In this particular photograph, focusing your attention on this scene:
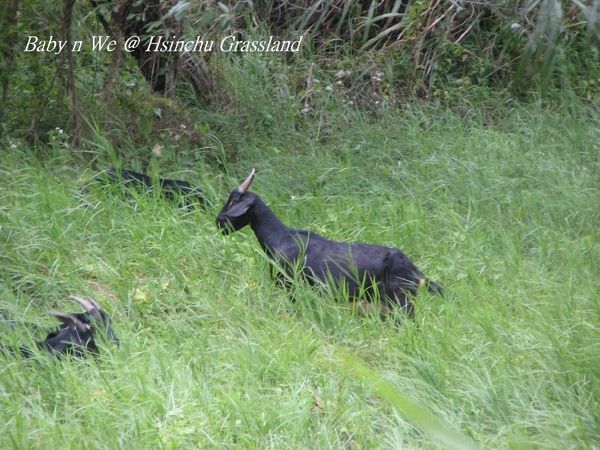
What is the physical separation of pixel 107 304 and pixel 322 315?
1.24 m

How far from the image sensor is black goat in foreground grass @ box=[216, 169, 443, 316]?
4.35 meters

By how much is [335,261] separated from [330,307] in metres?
0.28

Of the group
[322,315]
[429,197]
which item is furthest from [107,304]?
[429,197]

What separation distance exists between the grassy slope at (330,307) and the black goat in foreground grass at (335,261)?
15cm

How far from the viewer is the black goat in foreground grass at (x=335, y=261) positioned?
435 cm

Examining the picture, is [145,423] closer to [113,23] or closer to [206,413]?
[206,413]

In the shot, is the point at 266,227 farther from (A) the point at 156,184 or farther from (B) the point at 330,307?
(A) the point at 156,184

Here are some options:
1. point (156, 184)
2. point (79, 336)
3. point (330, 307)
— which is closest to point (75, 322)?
point (79, 336)

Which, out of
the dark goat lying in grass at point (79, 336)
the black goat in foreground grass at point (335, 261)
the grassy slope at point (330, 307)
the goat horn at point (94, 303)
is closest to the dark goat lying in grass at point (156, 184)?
the grassy slope at point (330, 307)

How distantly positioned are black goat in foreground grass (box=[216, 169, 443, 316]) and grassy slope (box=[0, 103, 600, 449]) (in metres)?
0.15

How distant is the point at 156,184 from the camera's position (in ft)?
18.8

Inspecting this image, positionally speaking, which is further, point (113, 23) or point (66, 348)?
point (113, 23)

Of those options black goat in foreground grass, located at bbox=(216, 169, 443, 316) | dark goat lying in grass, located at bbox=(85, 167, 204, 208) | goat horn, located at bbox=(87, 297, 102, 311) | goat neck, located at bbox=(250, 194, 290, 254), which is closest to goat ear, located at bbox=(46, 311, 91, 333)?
goat horn, located at bbox=(87, 297, 102, 311)

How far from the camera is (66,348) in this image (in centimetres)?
394
